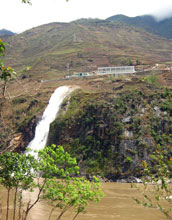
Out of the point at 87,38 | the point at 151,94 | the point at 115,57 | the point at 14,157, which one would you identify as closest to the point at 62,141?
the point at 151,94

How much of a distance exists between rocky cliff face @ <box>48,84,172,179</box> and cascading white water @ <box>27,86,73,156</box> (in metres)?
1.78

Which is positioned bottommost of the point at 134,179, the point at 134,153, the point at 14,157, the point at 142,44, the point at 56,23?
the point at 134,179

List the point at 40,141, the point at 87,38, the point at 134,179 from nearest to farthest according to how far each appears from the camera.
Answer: the point at 134,179
the point at 40,141
the point at 87,38

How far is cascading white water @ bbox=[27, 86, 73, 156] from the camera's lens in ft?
120

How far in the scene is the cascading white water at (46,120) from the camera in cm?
3672

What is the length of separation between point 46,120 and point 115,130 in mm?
12662

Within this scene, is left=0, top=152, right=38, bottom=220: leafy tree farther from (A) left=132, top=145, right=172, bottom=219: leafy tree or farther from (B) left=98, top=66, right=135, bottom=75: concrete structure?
(B) left=98, top=66, right=135, bottom=75: concrete structure

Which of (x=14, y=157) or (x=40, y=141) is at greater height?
(x=14, y=157)

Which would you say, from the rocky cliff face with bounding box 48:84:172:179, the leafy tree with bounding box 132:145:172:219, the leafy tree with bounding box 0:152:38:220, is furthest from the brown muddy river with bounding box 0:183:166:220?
the leafy tree with bounding box 132:145:172:219

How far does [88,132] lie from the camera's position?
110ft

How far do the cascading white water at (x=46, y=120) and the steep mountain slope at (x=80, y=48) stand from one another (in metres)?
8.89

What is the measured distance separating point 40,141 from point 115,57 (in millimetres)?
54175

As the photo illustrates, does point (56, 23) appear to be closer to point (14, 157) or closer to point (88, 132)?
point (88, 132)

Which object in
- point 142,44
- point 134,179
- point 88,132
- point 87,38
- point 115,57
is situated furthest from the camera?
point 142,44
